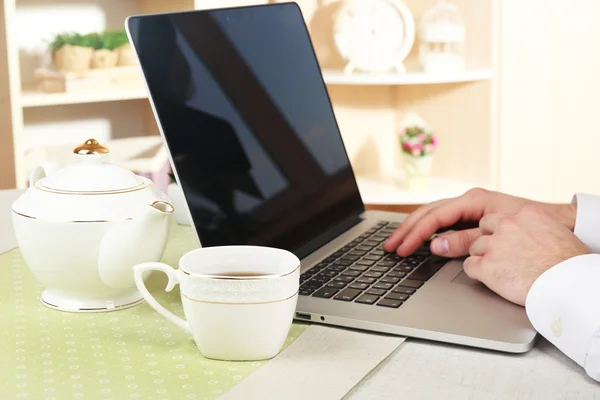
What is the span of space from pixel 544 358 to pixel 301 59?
552 millimetres

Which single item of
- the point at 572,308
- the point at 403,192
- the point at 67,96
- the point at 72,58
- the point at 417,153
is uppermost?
the point at 72,58

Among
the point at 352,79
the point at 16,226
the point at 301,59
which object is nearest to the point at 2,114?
the point at 352,79

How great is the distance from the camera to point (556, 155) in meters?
2.79

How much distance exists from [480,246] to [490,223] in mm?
49

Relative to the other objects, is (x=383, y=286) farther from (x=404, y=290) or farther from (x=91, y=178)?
(x=91, y=178)

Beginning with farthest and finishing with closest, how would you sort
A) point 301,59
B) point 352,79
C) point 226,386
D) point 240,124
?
point 352,79
point 301,59
point 240,124
point 226,386

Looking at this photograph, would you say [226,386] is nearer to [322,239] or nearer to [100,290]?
[100,290]

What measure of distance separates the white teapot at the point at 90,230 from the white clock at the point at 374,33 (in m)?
1.84

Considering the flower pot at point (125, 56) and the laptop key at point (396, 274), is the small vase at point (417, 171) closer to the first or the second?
the flower pot at point (125, 56)

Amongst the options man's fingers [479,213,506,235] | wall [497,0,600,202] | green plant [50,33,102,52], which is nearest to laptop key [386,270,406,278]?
man's fingers [479,213,506,235]

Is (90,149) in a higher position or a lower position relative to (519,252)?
higher

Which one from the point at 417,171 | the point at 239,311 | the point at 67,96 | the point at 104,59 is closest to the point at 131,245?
the point at 239,311

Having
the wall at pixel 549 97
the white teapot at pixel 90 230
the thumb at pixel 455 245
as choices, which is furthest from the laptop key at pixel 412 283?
the wall at pixel 549 97

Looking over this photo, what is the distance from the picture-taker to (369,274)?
883mm
